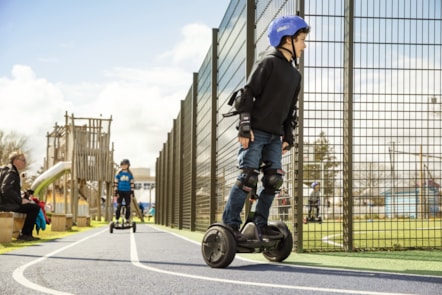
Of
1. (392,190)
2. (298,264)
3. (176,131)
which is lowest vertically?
(298,264)

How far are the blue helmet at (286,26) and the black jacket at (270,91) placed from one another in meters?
0.14

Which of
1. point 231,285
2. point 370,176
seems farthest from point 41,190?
point 231,285

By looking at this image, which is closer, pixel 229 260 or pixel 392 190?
Result: pixel 229 260

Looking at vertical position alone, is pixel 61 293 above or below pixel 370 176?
below

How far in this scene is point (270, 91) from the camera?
463 centimetres

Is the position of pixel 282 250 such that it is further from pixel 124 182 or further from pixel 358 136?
pixel 124 182

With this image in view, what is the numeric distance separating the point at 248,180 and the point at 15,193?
233 inches

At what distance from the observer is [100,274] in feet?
13.1

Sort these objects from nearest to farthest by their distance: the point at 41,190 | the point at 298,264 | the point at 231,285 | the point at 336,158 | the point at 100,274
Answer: the point at 231,285
the point at 100,274
the point at 298,264
the point at 336,158
the point at 41,190

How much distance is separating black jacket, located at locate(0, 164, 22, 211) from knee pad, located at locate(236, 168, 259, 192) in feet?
18.6

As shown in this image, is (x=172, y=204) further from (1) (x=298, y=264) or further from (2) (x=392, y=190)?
(1) (x=298, y=264)

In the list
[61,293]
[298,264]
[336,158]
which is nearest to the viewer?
[61,293]

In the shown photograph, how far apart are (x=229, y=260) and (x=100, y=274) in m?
0.98

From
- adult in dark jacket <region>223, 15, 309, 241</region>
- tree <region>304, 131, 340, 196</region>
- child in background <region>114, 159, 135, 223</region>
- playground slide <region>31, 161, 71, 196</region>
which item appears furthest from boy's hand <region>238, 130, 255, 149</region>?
playground slide <region>31, 161, 71, 196</region>
